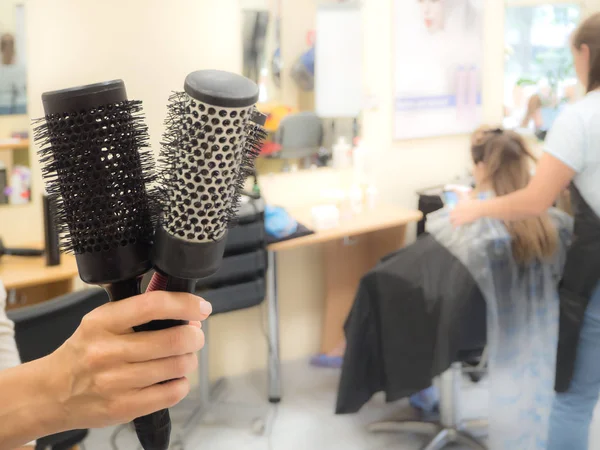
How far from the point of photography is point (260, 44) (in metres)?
2.56

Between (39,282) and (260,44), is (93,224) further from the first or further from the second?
(260,44)

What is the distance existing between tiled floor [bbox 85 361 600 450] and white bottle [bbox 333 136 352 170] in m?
1.07

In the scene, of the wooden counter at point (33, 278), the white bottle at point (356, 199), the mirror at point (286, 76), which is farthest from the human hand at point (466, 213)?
the wooden counter at point (33, 278)

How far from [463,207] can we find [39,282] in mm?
1469

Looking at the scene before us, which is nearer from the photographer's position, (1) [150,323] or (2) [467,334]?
(1) [150,323]

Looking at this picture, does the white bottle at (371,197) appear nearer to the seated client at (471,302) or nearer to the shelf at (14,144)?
the seated client at (471,302)

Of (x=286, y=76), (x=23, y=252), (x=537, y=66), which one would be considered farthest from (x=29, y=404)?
(x=537, y=66)

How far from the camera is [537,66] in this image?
3.64 m

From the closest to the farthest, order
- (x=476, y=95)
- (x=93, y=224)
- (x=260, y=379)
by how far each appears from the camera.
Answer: (x=93, y=224), (x=260, y=379), (x=476, y=95)

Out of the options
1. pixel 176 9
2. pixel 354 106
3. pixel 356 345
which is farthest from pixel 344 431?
pixel 176 9

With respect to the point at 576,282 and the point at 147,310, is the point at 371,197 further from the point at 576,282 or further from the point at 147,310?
the point at 147,310

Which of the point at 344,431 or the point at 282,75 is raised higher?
the point at 282,75

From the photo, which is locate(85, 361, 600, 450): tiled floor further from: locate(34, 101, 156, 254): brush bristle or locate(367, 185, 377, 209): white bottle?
locate(34, 101, 156, 254): brush bristle

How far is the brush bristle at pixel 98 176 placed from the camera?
0.38 metres
